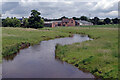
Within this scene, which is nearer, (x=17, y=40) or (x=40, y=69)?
(x=40, y=69)

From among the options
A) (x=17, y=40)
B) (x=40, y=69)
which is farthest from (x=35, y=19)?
(x=40, y=69)

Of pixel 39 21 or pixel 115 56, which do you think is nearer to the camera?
pixel 115 56

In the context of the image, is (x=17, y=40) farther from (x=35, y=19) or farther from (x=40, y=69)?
(x=35, y=19)

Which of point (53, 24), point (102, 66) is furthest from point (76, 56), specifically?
point (53, 24)

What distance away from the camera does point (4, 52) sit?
2414 cm

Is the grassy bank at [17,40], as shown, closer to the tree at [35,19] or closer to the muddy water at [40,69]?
the muddy water at [40,69]

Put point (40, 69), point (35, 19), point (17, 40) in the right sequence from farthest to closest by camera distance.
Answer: point (35, 19) → point (17, 40) → point (40, 69)

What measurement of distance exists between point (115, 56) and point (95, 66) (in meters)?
4.22

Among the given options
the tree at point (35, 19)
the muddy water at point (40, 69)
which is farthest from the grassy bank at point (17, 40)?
the tree at point (35, 19)

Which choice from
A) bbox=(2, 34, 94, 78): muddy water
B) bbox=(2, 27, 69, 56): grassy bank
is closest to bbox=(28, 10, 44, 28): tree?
bbox=(2, 27, 69, 56): grassy bank

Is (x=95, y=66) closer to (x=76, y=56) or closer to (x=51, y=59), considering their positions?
(x=76, y=56)

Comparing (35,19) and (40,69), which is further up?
(35,19)

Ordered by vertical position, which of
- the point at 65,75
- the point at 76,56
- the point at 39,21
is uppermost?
the point at 39,21

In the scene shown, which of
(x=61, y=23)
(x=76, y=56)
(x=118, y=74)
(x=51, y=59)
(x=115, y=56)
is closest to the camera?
(x=118, y=74)
